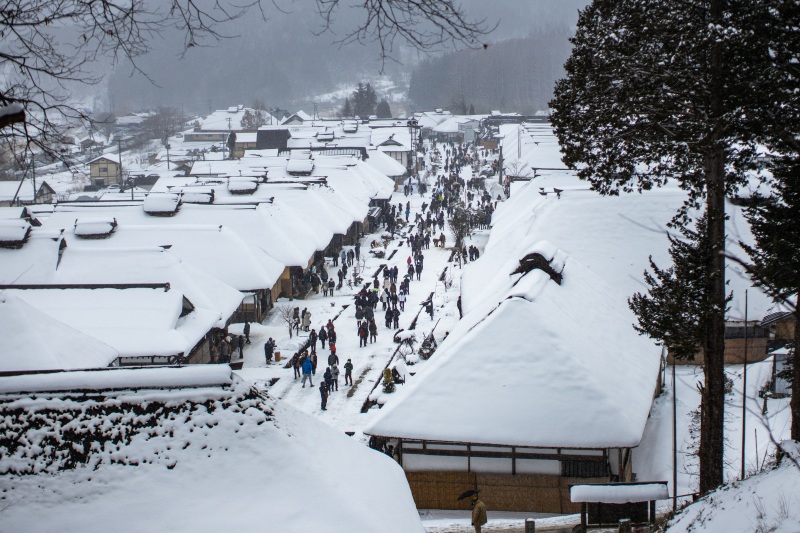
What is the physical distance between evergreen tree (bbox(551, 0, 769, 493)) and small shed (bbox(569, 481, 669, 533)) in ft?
1.95

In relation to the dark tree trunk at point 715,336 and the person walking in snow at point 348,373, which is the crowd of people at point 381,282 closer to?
the person walking in snow at point 348,373

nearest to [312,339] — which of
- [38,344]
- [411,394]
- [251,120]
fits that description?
[38,344]

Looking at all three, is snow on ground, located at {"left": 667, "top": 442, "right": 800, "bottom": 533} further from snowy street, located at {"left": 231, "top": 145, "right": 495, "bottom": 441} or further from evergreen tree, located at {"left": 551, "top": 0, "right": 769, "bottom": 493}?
snowy street, located at {"left": 231, "top": 145, "right": 495, "bottom": 441}

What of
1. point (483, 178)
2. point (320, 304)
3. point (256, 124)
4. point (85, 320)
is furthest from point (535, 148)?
point (256, 124)

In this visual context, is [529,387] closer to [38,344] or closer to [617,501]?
[617,501]

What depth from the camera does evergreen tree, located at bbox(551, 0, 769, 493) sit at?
25.2ft

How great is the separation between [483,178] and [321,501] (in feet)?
158

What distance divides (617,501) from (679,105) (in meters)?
4.52

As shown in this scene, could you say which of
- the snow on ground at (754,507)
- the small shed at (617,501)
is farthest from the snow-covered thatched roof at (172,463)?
the small shed at (617,501)

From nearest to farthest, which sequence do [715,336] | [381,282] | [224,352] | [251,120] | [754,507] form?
[754,507] → [715,336] → [224,352] → [381,282] → [251,120]

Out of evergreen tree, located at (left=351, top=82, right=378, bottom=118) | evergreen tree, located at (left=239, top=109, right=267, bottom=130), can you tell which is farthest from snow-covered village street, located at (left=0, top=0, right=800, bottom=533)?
evergreen tree, located at (left=351, top=82, right=378, bottom=118)

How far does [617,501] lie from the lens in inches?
362

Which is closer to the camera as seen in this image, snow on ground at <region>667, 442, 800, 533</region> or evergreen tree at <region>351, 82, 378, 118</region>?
snow on ground at <region>667, 442, 800, 533</region>

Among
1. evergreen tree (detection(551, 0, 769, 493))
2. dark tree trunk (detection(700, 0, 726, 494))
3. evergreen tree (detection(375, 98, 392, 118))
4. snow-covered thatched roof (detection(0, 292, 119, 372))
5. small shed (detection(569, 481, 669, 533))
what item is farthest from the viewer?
evergreen tree (detection(375, 98, 392, 118))
